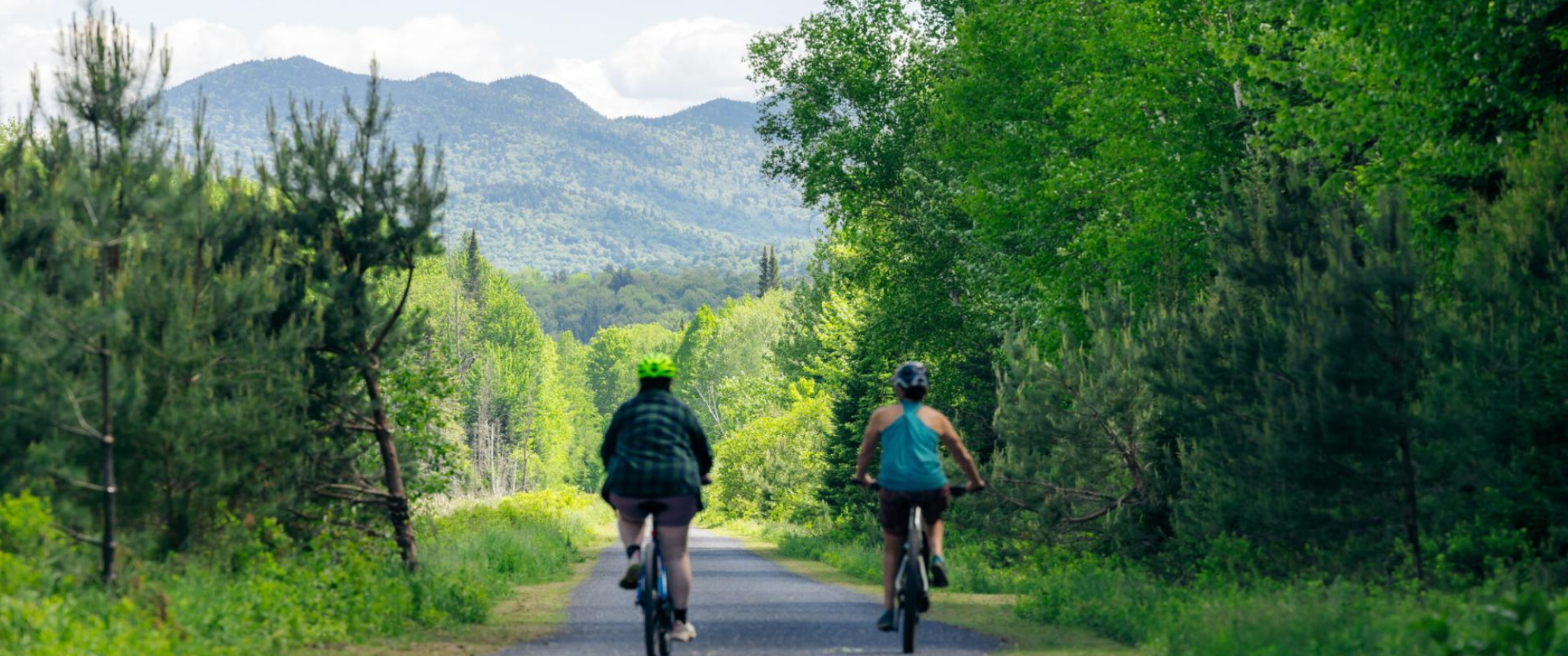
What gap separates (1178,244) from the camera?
24.4m

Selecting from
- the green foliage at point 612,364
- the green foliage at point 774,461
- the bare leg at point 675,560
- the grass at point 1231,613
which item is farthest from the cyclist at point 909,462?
the green foliage at point 612,364

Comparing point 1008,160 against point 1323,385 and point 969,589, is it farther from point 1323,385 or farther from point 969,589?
point 1323,385

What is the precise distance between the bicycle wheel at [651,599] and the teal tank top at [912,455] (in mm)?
1875

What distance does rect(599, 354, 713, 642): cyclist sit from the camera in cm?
1016

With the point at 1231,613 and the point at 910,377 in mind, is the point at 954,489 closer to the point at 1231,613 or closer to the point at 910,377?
the point at 910,377

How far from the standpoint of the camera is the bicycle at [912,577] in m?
10.5

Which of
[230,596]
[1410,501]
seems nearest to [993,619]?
[1410,501]

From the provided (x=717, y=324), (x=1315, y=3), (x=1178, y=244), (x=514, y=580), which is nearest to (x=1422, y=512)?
(x=1315, y=3)

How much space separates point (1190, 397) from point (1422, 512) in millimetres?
3299

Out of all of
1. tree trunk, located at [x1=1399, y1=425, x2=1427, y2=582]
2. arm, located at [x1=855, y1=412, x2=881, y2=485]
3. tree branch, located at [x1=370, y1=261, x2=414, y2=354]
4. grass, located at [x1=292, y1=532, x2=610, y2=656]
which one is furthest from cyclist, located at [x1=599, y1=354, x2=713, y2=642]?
tree trunk, located at [x1=1399, y1=425, x2=1427, y2=582]

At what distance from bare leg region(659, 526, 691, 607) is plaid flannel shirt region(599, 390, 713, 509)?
257 mm

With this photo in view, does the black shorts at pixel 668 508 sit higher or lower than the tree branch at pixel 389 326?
lower

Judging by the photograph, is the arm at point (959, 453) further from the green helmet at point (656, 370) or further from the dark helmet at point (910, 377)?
the green helmet at point (656, 370)

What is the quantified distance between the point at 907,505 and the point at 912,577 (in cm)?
54
